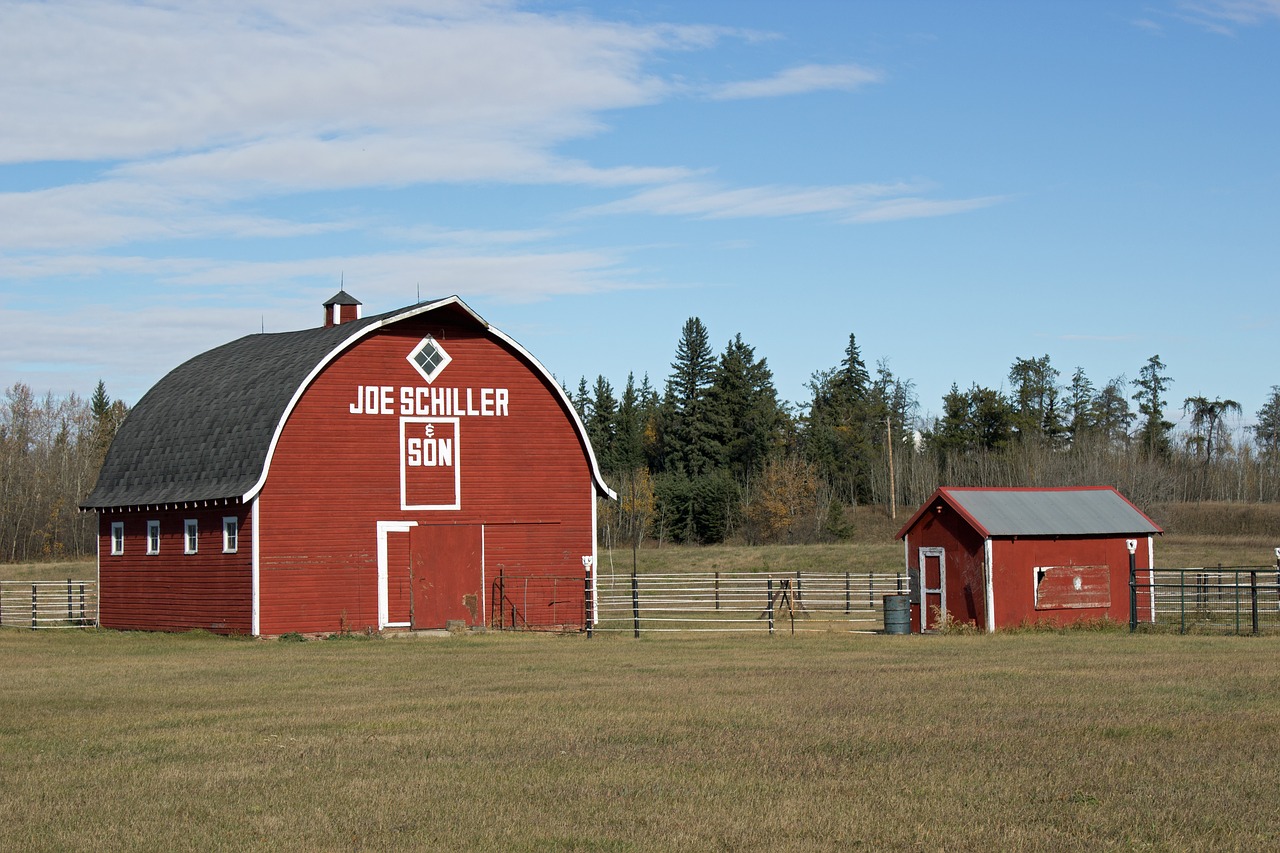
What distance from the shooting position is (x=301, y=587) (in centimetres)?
3177

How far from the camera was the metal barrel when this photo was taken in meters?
31.6

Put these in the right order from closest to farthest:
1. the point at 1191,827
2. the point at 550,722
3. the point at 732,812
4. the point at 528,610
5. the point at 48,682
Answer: the point at 1191,827
the point at 732,812
the point at 550,722
the point at 48,682
the point at 528,610

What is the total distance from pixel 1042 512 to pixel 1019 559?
5.91 ft

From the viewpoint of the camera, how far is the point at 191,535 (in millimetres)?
33844

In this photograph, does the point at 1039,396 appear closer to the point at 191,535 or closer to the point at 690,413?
the point at 690,413

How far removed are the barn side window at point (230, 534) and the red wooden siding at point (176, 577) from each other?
0.39 feet

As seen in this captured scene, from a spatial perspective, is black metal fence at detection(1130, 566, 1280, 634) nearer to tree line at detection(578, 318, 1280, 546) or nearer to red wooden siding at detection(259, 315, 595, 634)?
red wooden siding at detection(259, 315, 595, 634)

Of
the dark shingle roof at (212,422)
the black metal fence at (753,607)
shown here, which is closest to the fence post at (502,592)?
the black metal fence at (753,607)

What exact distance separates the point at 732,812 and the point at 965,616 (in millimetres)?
22226

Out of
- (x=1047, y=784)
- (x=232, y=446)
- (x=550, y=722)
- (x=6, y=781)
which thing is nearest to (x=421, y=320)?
(x=232, y=446)

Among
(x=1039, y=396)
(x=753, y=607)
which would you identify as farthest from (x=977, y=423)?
(x=753, y=607)

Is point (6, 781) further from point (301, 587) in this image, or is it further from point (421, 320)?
point (421, 320)

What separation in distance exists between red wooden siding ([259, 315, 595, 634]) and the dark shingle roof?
2.19 ft

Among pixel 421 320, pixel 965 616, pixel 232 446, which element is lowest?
pixel 965 616
